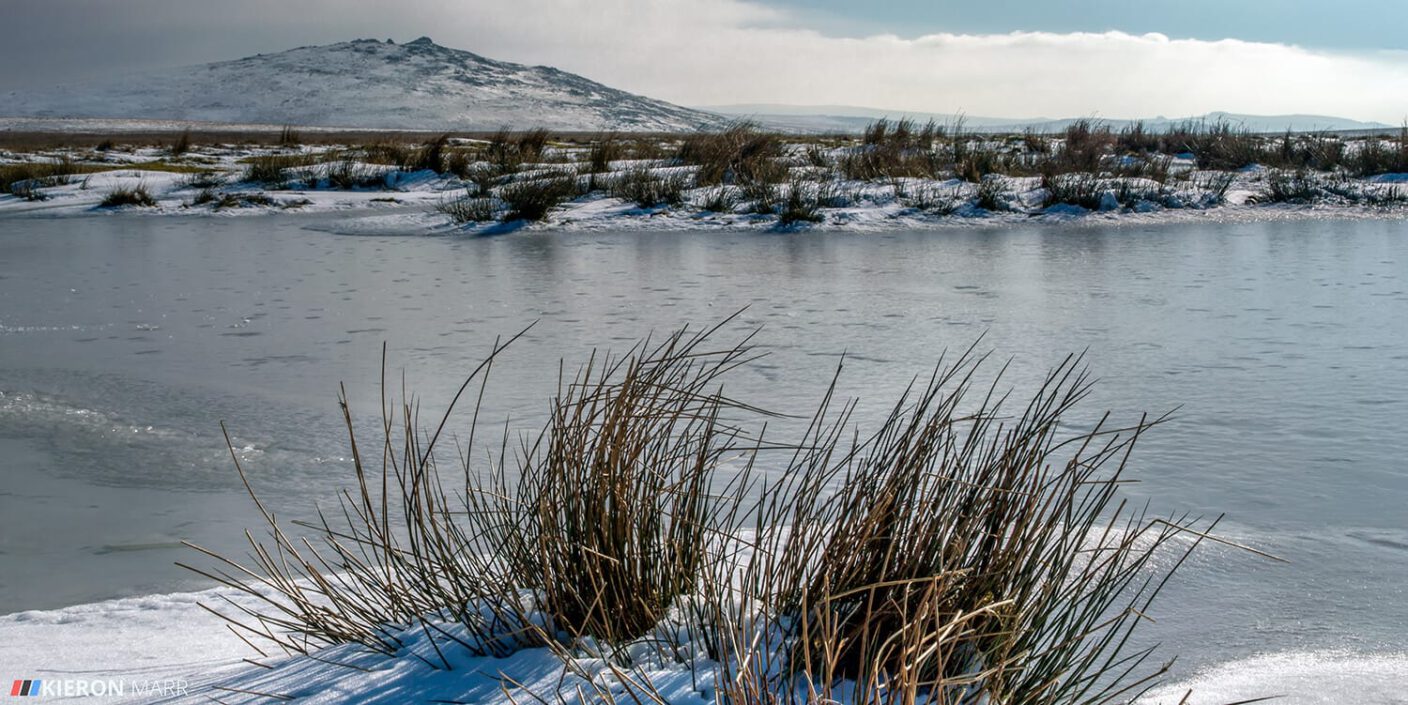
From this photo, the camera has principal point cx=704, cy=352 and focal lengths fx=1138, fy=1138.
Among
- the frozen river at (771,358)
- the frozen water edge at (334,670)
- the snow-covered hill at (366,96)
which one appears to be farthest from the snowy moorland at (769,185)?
the snow-covered hill at (366,96)

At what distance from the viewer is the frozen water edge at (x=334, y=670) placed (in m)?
1.76

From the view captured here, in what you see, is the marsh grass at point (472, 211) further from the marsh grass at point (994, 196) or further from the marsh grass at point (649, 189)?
the marsh grass at point (994, 196)

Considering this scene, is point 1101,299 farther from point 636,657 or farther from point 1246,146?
point 1246,146

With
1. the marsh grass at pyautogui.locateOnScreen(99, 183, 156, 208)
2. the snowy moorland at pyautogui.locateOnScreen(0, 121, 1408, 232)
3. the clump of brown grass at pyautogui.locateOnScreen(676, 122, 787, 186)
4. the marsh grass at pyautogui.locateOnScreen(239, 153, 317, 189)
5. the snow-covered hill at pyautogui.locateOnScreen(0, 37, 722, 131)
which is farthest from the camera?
the snow-covered hill at pyautogui.locateOnScreen(0, 37, 722, 131)

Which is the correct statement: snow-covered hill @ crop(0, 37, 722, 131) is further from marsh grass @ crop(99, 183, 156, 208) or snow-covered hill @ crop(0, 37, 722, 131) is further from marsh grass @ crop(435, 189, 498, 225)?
marsh grass @ crop(435, 189, 498, 225)

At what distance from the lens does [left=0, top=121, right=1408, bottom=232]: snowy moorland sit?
11.2 metres

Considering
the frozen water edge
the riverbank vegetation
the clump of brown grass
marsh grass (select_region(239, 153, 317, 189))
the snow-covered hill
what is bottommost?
the frozen water edge

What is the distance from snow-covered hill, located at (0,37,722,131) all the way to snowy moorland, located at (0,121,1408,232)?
60.8m

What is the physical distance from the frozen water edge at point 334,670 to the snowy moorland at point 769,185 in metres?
8.58

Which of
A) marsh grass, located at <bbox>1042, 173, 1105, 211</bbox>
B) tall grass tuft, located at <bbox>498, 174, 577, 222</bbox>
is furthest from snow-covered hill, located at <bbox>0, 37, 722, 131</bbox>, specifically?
→ marsh grass, located at <bbox>1042, 173, 1105, 211</bbox>

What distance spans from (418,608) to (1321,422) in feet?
9.67

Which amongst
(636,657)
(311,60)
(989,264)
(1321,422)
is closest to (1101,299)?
(989,264)

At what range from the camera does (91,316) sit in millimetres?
5992

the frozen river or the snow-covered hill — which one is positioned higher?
the snow-covered hill
